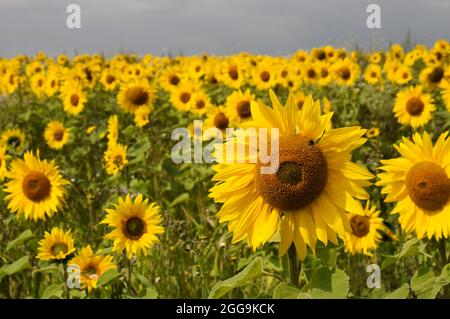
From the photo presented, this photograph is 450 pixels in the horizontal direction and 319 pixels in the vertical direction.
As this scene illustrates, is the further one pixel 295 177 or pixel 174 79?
pixel 174 79

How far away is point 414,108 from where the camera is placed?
19.7 feet

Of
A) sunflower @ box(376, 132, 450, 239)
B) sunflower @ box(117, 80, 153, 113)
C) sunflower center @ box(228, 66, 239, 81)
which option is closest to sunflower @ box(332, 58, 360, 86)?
sunflower center @ box(228, 66, 239, 81)

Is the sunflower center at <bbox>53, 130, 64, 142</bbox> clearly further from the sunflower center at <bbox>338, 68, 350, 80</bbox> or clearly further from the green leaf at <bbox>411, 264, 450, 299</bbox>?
the green leaf at <bbox>411, 264, 450, 299</bbox>

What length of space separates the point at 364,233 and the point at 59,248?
1826mm

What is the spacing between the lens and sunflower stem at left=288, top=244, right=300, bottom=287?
6.85 feet

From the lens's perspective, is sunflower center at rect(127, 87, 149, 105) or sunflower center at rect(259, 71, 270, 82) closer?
sunflower center at rect(127, 87, 149, 105)

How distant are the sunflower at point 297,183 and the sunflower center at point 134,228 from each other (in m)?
1.04

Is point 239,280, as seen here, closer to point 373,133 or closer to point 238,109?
point 238,109

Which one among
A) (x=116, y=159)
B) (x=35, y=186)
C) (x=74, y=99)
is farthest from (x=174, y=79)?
(x=35, y=186)

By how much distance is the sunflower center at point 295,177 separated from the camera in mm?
2014

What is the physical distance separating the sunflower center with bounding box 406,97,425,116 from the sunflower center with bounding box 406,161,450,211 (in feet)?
11.5

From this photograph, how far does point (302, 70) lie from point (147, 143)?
4.12m

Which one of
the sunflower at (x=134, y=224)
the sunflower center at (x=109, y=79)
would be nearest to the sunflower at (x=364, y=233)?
the sunflower at (x=134, y=224)

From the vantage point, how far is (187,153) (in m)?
5.34
